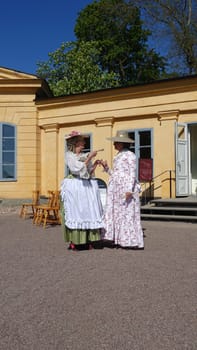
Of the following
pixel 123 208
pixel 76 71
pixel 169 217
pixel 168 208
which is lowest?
pixel 169 217

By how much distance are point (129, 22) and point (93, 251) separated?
25868 mm

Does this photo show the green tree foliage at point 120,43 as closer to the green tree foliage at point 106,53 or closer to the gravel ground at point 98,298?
the green tree foliage at point 106,53

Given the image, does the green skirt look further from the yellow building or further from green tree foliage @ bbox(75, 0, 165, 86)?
green tree foliage @ bbox(75, 0, 165, 86)

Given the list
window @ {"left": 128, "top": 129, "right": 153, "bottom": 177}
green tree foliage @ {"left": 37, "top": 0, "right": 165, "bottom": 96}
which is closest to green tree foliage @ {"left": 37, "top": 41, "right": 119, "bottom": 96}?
green tree foliage @ {"left": 37, "top": 0, "right": 165, "bottom": 96}

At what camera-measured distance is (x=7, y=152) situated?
1408 centimetres

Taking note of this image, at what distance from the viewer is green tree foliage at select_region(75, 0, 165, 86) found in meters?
29.8

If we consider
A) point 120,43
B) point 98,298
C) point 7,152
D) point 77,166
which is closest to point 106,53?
point 120,43

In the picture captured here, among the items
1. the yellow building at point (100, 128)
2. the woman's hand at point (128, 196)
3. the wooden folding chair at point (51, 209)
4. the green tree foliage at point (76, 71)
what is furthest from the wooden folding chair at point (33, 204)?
the green tree foliage at point (76, 71)

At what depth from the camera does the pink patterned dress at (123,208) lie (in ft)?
19.8

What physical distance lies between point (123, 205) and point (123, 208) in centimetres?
4

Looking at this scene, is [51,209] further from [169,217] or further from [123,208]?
[123,208]

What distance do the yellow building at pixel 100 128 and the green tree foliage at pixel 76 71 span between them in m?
11.0

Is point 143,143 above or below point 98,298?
above

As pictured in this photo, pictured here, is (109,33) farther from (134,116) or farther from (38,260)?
(38,260)
